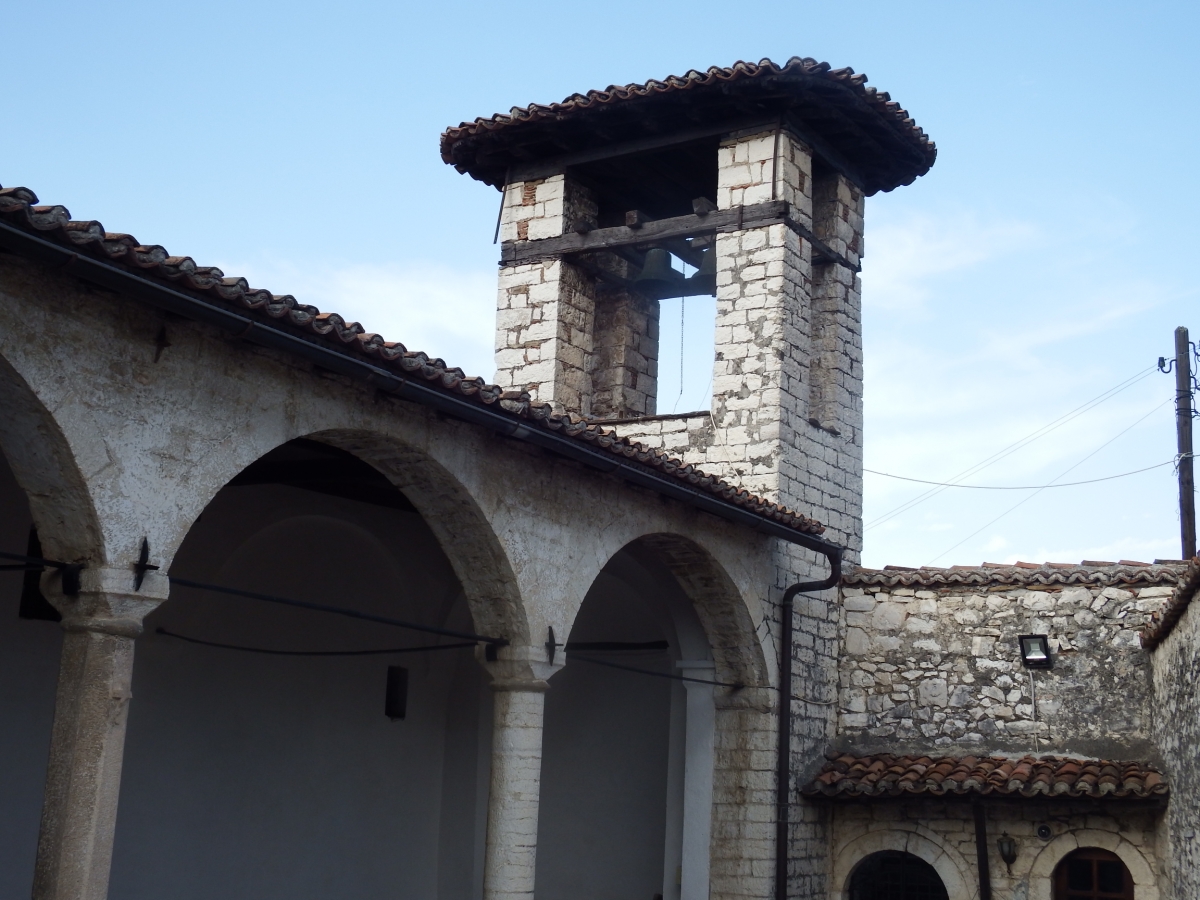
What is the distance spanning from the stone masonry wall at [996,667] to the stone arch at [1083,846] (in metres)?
0.66

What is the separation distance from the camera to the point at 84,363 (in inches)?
221

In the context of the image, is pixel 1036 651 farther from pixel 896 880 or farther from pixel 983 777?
pixel 896 880

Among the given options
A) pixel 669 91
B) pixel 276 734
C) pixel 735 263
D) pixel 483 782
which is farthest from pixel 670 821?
pixel 669 91

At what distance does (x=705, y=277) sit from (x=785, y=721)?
4.02 meters

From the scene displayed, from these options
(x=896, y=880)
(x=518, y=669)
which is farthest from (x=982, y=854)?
(x=518, y=669)

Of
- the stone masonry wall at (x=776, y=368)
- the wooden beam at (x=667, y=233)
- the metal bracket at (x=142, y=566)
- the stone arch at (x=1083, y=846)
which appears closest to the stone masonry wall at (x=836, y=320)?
the stone masonry wall at (x=776, y=368)

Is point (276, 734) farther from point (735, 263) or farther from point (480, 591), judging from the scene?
point (735, 263)

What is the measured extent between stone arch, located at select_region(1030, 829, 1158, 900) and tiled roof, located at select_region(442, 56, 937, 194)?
6.02 m

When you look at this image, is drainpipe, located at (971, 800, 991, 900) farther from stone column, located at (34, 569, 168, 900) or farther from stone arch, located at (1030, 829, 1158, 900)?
stone column, located at (34, 569, 168, 900)

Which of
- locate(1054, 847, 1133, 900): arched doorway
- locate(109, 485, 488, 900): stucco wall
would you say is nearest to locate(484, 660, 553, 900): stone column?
locate(109, 485, 488, 900): stucco wall

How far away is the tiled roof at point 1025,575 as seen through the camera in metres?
10.9

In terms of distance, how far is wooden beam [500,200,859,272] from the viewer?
1159 cm

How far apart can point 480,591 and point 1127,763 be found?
5.37m

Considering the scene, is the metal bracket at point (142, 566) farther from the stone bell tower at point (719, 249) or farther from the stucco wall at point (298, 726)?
the stone bell tower at point (719, 249)
